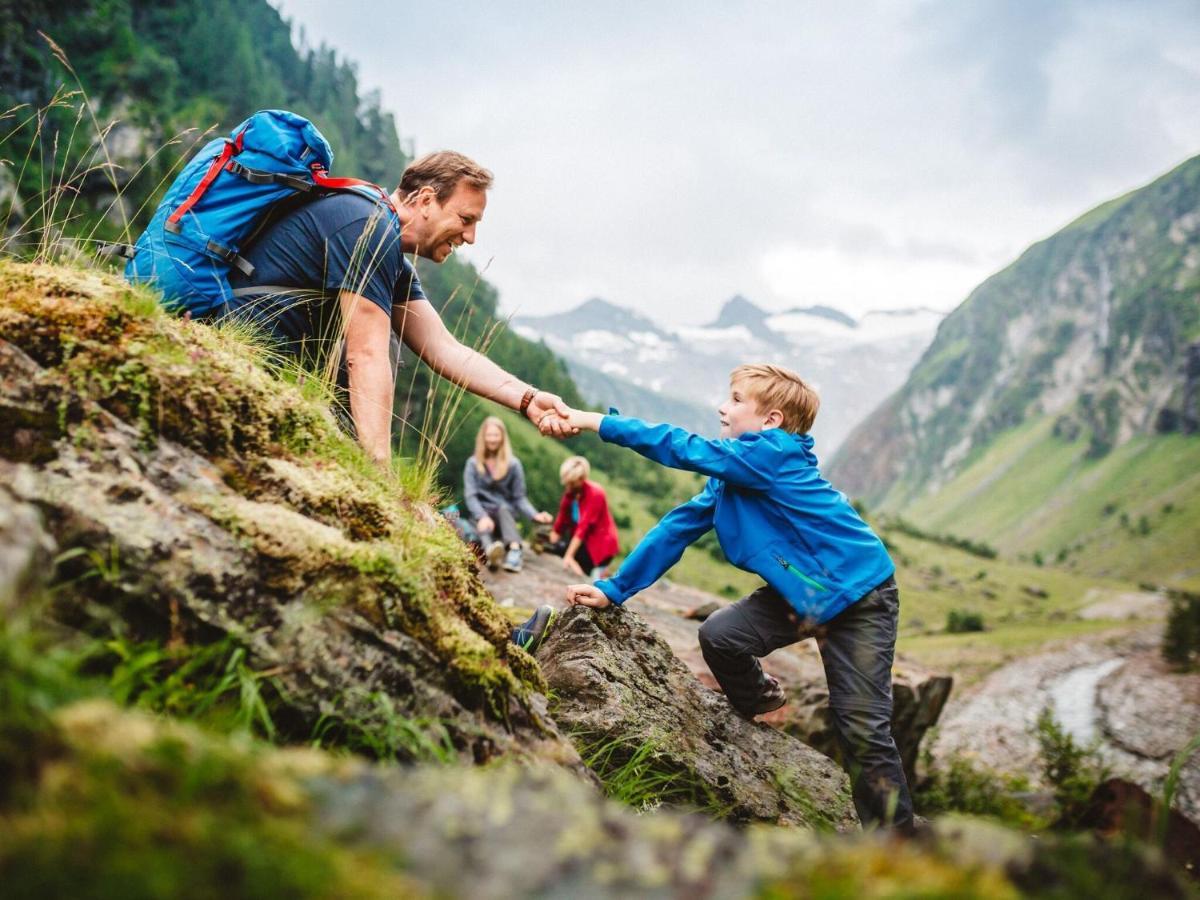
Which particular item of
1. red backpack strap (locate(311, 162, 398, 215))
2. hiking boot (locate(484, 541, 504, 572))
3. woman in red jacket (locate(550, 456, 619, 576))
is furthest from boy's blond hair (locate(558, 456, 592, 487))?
red backpack strap (locate(311, 162, 398, 215))

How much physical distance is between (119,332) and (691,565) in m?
67.1

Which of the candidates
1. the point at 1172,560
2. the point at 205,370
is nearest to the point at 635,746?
the point at 205,370

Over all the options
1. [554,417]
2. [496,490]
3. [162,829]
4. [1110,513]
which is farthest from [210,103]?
[1110,513]

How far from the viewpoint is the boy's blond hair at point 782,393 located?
16.9 feet

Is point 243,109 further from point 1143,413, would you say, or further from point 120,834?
point 1143,413

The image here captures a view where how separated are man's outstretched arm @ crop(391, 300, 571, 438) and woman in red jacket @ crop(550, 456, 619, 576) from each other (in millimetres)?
8447

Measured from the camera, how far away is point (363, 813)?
1.29m

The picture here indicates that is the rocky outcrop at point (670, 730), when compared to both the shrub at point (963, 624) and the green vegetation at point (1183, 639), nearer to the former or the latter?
the green vegetation at point (1183, 639)

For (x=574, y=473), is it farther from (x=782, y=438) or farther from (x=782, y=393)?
(x=782, y=438)

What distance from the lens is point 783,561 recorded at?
475cm

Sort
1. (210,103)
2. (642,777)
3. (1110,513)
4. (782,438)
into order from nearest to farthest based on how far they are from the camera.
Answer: (642,777) < (782,438) < (210,103) < (1110,513)

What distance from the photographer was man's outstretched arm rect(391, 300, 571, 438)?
16.9ft

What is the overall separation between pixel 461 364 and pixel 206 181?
1.84m

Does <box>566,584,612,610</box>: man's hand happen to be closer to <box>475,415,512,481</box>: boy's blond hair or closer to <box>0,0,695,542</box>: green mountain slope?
<box>475,415,512,481</box>: boy's blond hair
